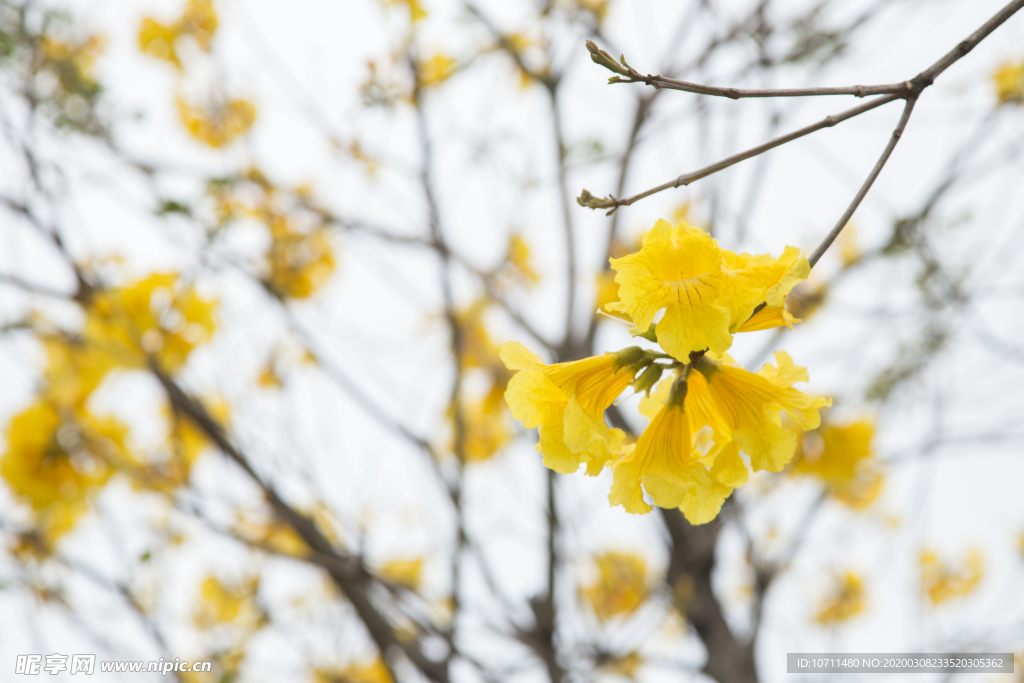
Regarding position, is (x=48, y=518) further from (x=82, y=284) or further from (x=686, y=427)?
(x=686, y=427)

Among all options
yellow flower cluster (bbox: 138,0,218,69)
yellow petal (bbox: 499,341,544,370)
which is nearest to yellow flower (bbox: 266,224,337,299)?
yellow flower cluster (bbox: 138,0,218,69)

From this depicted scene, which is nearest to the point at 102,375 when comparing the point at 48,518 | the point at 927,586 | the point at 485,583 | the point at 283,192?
the point at 48,518

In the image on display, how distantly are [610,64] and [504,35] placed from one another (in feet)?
8.94

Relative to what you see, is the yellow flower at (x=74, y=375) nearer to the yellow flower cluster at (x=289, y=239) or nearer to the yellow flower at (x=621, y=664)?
the yellow flower cluster at (x=289, y=239)

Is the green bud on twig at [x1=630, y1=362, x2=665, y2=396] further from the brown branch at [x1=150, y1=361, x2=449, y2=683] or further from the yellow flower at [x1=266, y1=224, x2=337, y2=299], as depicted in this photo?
the yellow flower at [x1=266, y1=224, x2=337, y2=299]

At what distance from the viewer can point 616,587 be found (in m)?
4.36

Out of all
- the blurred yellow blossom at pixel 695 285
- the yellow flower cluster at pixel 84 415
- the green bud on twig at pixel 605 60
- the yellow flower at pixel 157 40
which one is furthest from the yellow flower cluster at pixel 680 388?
the yellow flower at pixel 157 40

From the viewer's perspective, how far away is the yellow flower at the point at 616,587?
3.67 meters

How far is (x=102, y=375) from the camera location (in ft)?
9.71

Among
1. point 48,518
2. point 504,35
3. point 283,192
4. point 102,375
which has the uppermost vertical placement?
point 504,35

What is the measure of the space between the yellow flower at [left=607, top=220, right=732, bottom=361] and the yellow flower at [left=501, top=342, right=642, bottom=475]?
0.39 ft

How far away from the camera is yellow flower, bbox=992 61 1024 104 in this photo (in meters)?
3.55

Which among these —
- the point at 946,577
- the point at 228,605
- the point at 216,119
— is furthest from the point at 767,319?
the point at 946,577

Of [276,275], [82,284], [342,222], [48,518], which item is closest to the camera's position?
[82,284]
